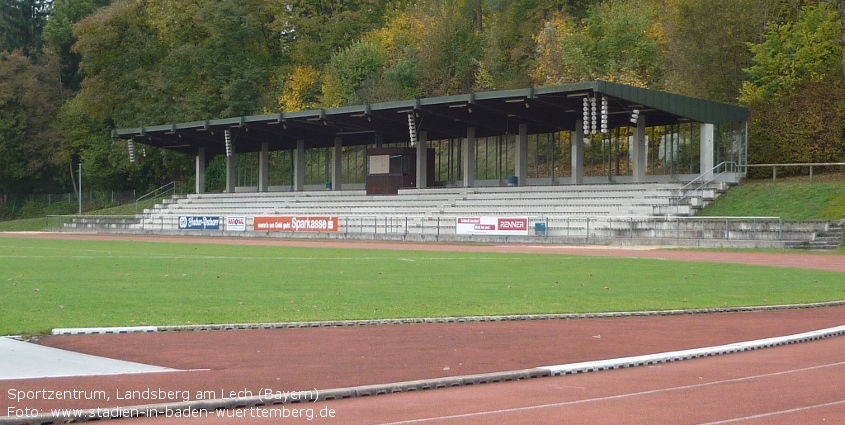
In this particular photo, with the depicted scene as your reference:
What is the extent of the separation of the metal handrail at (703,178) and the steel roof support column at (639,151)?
155 inches

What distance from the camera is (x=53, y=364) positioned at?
10781 millimetres

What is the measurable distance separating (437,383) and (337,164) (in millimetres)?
62967

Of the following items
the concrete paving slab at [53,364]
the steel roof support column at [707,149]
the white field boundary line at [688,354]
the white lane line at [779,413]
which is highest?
the steel roof support column at [707,149]

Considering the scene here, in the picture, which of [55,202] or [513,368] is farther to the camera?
[55,202]

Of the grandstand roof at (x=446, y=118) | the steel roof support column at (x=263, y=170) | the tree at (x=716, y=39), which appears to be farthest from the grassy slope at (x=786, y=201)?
the steel roof support column at (x=263, y=170)

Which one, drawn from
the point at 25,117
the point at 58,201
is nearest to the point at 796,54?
the point at 25,117

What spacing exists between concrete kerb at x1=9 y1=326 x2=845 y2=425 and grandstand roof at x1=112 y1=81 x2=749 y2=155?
3492 centimetres

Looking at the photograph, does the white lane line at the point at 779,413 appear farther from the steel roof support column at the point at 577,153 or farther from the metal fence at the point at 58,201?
the metal fence at the point at 58,201

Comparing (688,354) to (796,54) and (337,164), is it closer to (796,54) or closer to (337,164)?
(796,54)

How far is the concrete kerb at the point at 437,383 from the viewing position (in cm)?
840

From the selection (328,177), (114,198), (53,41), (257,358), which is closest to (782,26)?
(328,177)

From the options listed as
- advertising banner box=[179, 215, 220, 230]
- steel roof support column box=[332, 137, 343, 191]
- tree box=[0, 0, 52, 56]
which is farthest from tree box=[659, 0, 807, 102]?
tree box=[0, 0, 52, 56]

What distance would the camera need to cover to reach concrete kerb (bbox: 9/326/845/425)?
840 centimetres

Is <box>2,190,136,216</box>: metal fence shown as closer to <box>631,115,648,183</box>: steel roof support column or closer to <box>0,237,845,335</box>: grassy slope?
<box>631,115,648,183</box>: steel roof support column
